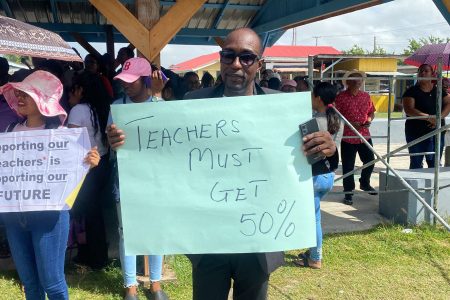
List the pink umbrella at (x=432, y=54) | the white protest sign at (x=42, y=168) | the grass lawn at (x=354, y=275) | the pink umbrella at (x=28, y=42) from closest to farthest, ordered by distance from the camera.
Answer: the white protest sign at (x=42, y=168) < the pink umbrella at (x=28, y=42) < the grass lawn at (x=354, y=275) < the pink umbrella at (x=432, y=54)

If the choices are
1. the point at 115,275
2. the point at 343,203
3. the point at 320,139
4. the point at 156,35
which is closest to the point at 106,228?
the point at 115,275

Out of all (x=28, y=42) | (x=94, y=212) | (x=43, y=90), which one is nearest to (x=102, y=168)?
(x=94, y=212)

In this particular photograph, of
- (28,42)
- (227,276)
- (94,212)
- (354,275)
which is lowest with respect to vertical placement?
(354,275)

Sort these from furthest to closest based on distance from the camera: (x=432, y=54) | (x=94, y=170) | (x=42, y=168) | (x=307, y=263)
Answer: (x=432, y=54)
(x=307, y=263)
(x=94, y=170)
(x=42, y=168)

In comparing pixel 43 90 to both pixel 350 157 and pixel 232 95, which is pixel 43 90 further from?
pixel 350 157

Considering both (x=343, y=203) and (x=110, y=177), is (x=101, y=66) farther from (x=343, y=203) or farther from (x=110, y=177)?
(x=343, y=203)

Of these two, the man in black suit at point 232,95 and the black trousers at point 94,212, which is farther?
the black trousers at point 94,212

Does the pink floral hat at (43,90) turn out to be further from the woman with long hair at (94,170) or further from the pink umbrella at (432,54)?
the pink umbrella at (432,54)

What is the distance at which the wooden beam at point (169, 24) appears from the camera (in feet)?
12.8

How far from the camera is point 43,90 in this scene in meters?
2.69

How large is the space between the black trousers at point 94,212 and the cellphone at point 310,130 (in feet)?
7.56

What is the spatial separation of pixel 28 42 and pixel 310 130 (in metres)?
2.32

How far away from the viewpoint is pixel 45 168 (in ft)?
8.10

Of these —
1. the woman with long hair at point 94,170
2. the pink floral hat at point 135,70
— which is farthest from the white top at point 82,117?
the pink floral hat at point 135,70
